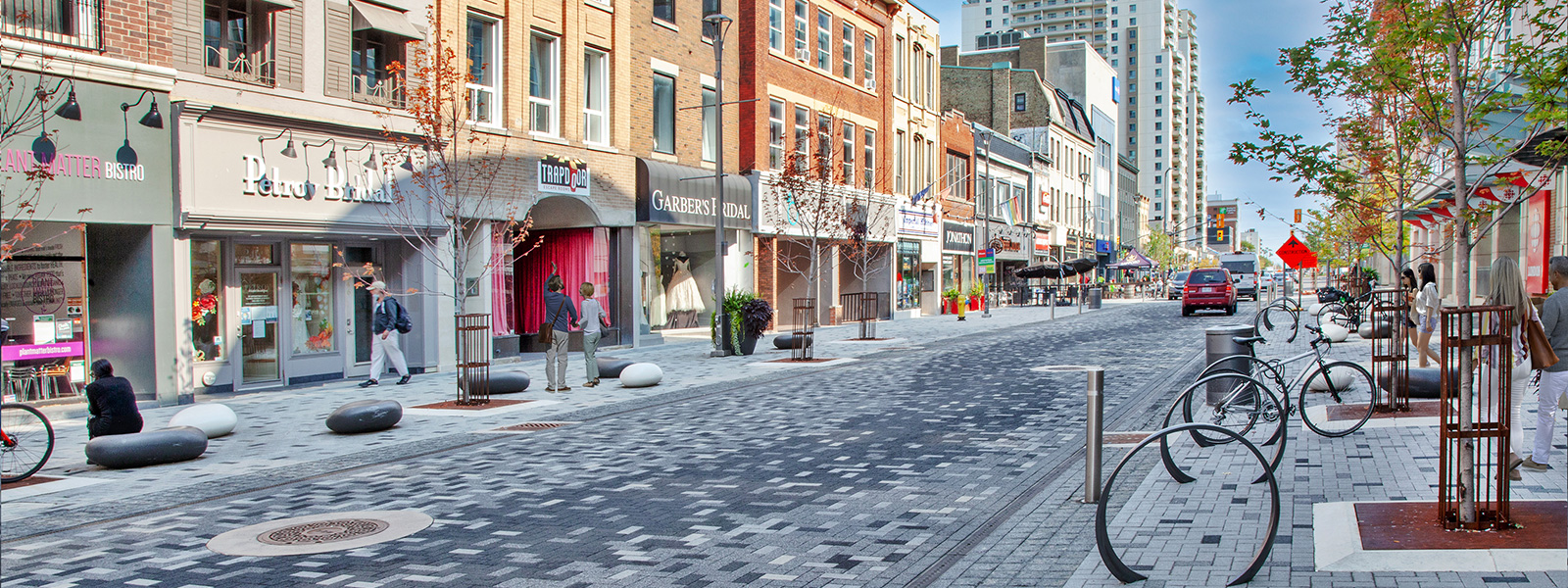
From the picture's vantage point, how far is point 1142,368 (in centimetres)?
1742

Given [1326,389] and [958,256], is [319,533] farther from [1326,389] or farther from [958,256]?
[958,256]

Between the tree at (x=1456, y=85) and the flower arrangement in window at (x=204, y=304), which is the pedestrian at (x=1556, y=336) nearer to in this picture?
the tree at (x=1456, y=85)

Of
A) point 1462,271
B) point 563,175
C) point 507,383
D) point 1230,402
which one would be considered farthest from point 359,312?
point 1462,271

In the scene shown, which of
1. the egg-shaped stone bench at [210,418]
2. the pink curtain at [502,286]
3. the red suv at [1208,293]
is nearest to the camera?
the egg-shaped stone bench at [210,418]

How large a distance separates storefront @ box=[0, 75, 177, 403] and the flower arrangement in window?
39.7 inches

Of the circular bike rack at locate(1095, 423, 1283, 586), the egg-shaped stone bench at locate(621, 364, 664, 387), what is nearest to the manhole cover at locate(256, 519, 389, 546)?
the circular bike rack at locate(1095, 423, 1283, 586)

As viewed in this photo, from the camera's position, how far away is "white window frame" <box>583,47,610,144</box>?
74.6 ft

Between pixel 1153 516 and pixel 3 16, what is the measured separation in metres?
13.4

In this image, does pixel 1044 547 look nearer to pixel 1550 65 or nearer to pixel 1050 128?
pixel 1550 65

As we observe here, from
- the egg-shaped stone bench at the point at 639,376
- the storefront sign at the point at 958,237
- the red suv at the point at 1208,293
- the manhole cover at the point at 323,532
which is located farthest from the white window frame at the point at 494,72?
the red suv at the point at 1208,293

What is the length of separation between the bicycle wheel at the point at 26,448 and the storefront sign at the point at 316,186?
22.0ft

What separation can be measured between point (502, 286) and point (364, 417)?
9.50 m

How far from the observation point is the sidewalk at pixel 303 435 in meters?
8.03

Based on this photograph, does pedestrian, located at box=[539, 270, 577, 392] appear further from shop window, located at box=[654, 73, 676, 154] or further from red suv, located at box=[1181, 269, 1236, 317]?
red suv, located at box=[1181, 269, 1236, 317]
